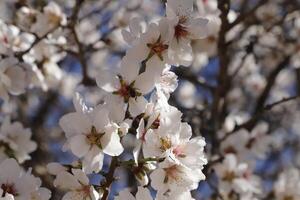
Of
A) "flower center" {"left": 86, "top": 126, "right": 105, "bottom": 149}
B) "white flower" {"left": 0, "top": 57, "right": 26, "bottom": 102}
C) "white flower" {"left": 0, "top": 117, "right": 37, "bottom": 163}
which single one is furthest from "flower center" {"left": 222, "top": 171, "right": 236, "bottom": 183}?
"flower center" {"left": 86, "top": 126, "right": 105, "bottom": 149}

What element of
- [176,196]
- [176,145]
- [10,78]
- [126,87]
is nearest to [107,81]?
[126,87]

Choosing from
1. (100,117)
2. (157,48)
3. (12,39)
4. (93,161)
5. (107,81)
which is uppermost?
(12,39)

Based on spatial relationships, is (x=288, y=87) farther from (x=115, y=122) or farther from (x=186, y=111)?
(x=115, y=122)

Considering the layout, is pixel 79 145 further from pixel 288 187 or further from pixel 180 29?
pixel 288 187

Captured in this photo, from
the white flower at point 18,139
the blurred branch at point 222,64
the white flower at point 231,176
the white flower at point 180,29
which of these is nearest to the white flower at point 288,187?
the white flower at point 231,176

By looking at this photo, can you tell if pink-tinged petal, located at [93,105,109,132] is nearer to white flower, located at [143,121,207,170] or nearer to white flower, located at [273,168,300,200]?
white flower, located at [143,121,207,170]
